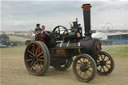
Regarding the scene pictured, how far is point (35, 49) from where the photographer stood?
6.43 m

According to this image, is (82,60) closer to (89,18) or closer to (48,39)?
(89,18)

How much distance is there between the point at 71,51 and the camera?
19.5 ft

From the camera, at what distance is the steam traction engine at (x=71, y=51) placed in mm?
5293

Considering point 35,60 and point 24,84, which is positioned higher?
point 35,60

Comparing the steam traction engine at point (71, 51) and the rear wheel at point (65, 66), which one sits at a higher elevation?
the steam traction engine at point (71, 51)

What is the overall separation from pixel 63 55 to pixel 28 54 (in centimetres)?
143

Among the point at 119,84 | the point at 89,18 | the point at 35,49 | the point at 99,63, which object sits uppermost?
the point at 89,18

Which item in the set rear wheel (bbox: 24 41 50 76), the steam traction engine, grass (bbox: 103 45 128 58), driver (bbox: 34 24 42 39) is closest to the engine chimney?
the steam traction engine

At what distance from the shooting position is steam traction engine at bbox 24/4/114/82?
5293 millimetres

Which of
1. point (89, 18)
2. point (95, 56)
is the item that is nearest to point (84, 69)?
point (95, 56)

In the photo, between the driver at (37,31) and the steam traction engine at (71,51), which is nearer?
the steam traction engine at (71,51)

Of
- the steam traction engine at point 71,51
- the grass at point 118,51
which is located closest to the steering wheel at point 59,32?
the steam traction engine at point 71,51

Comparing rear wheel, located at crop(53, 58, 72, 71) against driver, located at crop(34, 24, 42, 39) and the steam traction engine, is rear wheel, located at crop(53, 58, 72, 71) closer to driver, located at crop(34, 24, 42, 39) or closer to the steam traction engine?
the steam traction engine

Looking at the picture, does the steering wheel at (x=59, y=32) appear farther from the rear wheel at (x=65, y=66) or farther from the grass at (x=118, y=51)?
the grass at (x=118, y=51)
